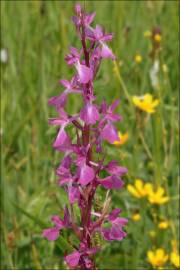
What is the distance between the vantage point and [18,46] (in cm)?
300

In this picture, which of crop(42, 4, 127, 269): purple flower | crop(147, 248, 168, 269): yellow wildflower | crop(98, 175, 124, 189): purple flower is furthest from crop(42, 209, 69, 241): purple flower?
crop(147, 248, 168, 269): yellow wildflower

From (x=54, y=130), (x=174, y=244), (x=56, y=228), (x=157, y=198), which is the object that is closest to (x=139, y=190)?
(x=157, y=198)

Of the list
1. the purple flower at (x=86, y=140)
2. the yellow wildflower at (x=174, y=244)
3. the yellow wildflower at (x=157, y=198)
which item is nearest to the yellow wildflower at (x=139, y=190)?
the yellow wildflower at (x=157, y=198)

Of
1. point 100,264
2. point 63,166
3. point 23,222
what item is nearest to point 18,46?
point 23,222

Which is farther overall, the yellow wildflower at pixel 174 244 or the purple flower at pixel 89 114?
the yellow wildflower at pixel 174 244

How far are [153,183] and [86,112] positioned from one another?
1222 mm

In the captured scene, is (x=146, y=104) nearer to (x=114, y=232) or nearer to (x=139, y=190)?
(x=139, y=190)

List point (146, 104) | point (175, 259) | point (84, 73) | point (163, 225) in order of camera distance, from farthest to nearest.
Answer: point (146, 104) → point (163, 225) → point (175, 259) → point (84, 73)

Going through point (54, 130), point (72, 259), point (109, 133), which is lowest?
point (72, 259)

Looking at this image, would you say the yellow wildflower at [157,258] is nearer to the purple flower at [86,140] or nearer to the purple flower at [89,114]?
the purple flower at [86,140]

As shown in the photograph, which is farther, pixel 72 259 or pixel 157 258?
pixel 157 258

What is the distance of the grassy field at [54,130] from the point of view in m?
1.92

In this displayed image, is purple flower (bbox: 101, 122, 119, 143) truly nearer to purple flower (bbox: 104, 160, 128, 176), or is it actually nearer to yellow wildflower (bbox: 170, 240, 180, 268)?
purple flower (bbox: 104, 160, 128, 176)

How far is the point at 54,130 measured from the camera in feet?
6.11
